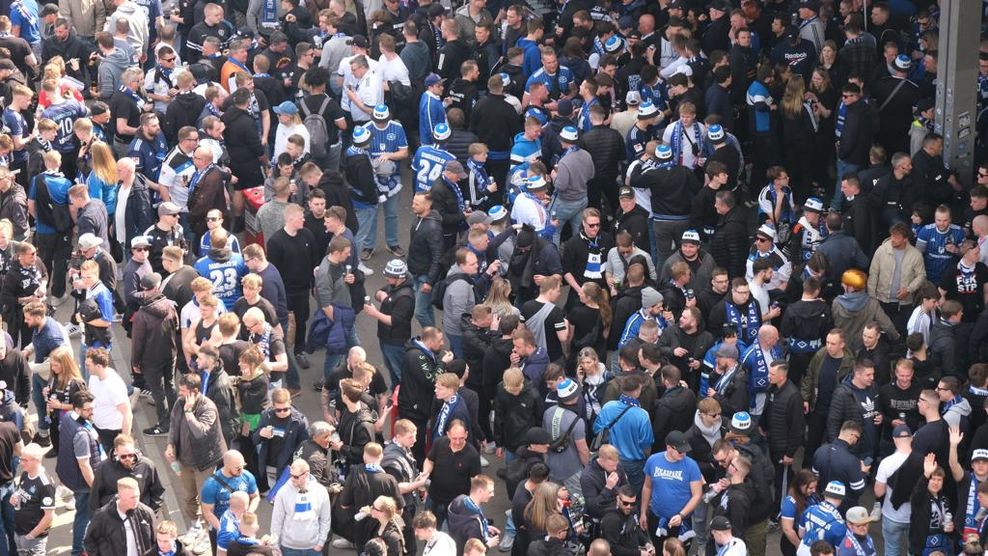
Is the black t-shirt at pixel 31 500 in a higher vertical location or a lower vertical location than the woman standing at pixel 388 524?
lower

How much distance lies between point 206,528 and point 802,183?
771cm

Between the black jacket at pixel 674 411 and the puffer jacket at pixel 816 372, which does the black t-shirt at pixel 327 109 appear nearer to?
the black jacket at pixel 674 411

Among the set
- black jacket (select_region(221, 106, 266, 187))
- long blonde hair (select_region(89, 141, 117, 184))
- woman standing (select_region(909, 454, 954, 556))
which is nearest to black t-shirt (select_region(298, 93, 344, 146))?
black jacket (select_region(221, 106, 266, 187))

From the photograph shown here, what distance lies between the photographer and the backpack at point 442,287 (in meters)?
13.8

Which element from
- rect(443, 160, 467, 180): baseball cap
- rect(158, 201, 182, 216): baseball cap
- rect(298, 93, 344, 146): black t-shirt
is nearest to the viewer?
rect(158, 201, 182, 216): baseball cap

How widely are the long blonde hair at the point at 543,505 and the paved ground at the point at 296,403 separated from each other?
5.66 ft

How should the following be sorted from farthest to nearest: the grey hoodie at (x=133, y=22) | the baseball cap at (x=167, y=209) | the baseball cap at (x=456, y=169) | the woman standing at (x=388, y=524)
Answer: the grey hoodie at (x=133, y=22)
the baseball cap at (x=456, y=169)
the baseball cap at (x=167, y=209)
the woman standing at (x=388, y=524)

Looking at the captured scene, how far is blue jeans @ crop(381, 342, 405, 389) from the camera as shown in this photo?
45.2 ft

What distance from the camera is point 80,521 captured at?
12195mm

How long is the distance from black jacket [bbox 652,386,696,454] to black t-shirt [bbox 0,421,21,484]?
4865mm

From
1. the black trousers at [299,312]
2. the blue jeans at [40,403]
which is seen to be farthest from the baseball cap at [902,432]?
the blue jeans at [40,403]

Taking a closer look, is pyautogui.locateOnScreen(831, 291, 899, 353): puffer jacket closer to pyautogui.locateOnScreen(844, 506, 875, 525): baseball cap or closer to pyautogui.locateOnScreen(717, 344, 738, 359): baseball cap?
pyautogui.locateOnScreen(717, 344, 738, 359): baseball cap

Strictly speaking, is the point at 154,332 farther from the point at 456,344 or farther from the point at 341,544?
the point at 456,344

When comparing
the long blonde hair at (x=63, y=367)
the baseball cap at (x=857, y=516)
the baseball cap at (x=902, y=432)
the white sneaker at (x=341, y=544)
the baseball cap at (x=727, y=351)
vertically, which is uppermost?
the long blonde hair at (x=63, y=367)
